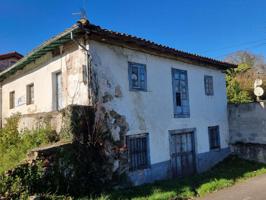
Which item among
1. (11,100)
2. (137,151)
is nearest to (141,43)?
(137,151)

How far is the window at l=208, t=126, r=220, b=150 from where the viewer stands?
49.7ft

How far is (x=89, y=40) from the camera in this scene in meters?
10.0

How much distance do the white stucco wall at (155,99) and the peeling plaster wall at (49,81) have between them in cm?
82

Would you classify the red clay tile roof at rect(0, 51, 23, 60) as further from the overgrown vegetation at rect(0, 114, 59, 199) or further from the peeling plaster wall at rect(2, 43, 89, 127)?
the overgrown vegetation at rect(0, 114, 59, 199)

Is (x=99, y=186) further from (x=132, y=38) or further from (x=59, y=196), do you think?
(x=132, y=38)

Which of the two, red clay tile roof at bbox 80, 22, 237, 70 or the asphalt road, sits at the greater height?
red clay tile roof at bbox 80, 22, 237, 70

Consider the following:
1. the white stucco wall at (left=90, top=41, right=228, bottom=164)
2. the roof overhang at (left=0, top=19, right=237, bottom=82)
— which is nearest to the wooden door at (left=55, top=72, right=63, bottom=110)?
the roof overhang at (left=0, top=19, right=237, bottom=82)

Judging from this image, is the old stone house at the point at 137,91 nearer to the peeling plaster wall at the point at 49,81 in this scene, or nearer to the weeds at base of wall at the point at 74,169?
the peeling plaster wall at the point at 49,81

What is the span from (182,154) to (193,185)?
258 centimetres

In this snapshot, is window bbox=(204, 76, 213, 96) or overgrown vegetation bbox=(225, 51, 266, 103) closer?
window bbox=(204, 76, 213, 96)

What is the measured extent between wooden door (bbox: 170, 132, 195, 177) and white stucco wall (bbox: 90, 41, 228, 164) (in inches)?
14.8

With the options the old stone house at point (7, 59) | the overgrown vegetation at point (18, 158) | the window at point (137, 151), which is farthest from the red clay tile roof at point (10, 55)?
the window at point (137, 151)

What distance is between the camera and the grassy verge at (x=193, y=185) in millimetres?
9008

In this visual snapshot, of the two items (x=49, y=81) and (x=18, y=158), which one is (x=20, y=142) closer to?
(x=18, y=158)
